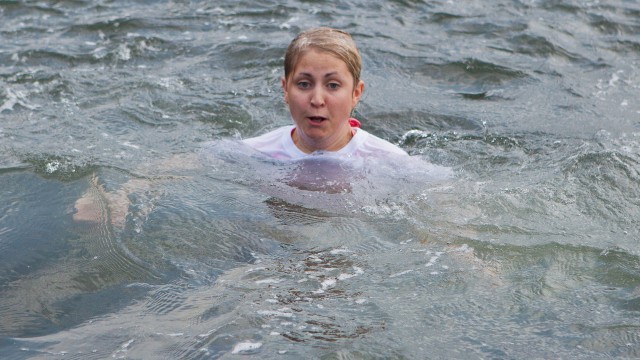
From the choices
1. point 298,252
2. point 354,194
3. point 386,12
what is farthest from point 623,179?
point 386,12

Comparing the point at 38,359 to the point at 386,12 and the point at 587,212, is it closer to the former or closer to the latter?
the point at 587,212

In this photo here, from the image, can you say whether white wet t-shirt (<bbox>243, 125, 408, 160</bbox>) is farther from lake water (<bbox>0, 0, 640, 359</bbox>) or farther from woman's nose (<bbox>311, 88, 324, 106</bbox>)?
woman's nose (<bbox>311, 88, 324, 106</bbox>)

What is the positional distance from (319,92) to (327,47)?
Result: 0.32 meters

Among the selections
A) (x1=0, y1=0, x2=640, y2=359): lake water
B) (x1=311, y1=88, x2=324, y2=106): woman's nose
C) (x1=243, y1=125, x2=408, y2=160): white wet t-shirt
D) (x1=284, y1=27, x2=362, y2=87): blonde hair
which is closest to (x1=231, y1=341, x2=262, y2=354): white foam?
(x1=0, y1=0, x2=640, y2=359): lake water

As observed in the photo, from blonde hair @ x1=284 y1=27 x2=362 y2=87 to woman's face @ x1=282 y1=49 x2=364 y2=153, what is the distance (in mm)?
36

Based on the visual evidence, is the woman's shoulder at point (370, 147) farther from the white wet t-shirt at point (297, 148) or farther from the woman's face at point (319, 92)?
the woman's face at point (319, 92)

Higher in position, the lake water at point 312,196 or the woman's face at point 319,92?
the woman's face at point 319,92

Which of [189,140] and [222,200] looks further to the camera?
[189,140]

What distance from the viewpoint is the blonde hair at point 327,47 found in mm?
5875

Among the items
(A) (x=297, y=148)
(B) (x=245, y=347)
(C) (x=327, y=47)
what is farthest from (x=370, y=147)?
(B) (x=245, y=347)

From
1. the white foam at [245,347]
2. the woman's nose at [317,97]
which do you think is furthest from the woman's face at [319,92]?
the white foam at [245,347]

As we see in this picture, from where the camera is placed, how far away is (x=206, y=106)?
7699 mm

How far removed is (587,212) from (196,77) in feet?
13.6

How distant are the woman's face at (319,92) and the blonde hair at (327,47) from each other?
36 millimetres
